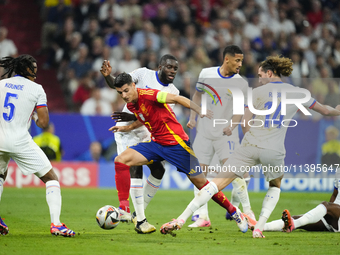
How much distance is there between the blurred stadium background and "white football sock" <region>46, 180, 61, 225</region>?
741 centimetres

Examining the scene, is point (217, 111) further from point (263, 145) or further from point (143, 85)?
point (263, 145)

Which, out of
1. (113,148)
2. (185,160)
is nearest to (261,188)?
(113,148)

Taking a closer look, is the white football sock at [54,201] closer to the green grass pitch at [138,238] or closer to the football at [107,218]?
the green grass pitch at [138,238]

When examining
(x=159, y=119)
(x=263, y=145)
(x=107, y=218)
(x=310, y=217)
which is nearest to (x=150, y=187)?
(x=107, y=218)

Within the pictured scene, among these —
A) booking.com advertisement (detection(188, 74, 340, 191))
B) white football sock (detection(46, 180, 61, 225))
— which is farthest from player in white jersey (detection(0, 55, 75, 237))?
booking.com advertisement (detection(188, 74, 340, 191))

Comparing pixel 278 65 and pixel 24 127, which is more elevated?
pixel 278 65

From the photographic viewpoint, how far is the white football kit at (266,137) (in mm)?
5703

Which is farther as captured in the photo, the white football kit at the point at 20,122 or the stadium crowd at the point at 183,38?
the stadium crowd at the point at 183,38

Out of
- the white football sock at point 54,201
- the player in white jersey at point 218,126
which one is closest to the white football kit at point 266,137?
the player in white jersey at point 218,126

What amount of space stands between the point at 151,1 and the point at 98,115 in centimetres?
524

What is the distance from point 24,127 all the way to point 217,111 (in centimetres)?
306

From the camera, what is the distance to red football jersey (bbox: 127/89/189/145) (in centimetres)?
602

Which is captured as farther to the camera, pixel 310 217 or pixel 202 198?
pixel 310 217

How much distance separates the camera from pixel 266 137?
5742 mm
